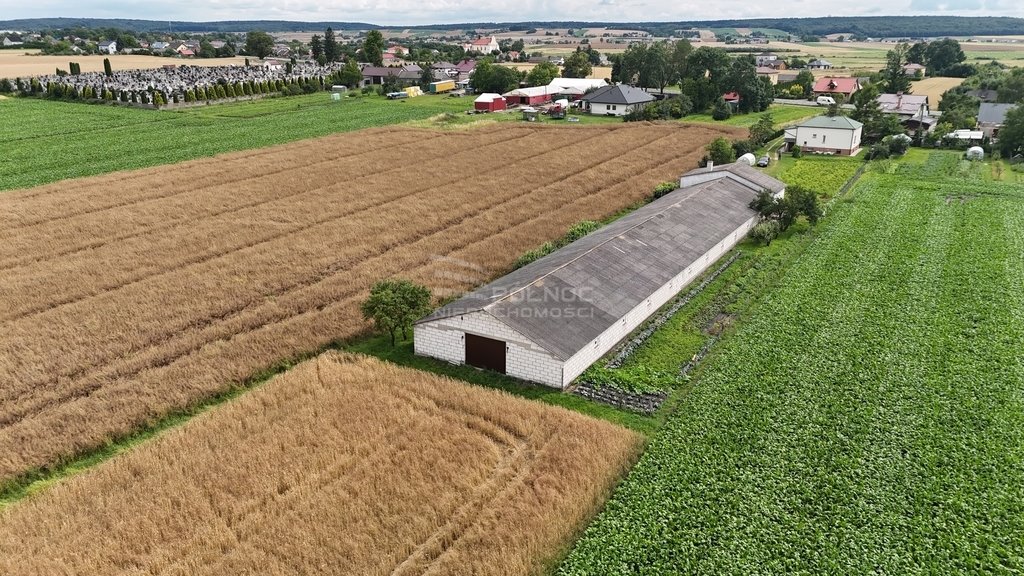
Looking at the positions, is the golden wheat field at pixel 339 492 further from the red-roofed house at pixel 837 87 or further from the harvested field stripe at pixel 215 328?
the red-roofed house at pixel 837 87

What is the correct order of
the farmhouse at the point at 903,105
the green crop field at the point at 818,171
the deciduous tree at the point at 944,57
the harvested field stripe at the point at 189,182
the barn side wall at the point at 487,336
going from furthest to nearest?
the deciduous tree at the point at 944,57 → the farmhouse at the point at 903,105 → the green crop field at the point at 818,171 → the harvested field stripe at the point at 189,182 → the barn side wall at the point at 487,336

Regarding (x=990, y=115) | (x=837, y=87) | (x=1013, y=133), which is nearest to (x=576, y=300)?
(x=1013, y=133)

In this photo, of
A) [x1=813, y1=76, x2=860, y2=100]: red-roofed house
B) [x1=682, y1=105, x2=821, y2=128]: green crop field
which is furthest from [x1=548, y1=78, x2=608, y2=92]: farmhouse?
[x1=813, y1=76, x2=860, y2=100]: red-roofed house

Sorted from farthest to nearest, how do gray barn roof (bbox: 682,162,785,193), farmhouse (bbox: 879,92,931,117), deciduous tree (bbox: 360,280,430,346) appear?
1. farmhouse (bbox: 879,92,931,117)
2. gray barn roof (bbox: 682,162,785,193)
3. deciduous tree (bbox: 360,280,430,346)

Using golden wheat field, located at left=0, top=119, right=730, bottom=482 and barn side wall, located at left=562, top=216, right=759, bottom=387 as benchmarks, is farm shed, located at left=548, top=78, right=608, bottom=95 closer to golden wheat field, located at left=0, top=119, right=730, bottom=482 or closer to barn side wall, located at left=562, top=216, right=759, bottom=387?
golden wheat field, located at left=0, top=119, right=730, bottom=482

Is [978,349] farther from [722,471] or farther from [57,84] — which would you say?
[57,84]

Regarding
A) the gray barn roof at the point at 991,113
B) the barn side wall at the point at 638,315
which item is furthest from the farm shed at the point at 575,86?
the barn side wall at the point at 638,315
